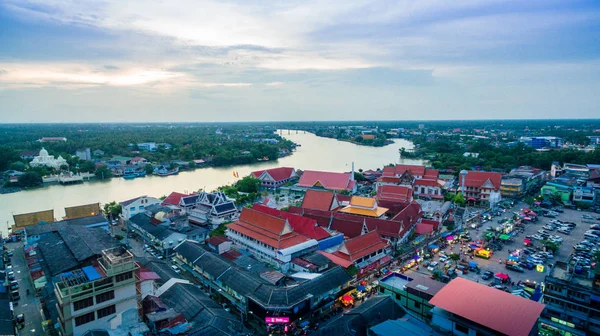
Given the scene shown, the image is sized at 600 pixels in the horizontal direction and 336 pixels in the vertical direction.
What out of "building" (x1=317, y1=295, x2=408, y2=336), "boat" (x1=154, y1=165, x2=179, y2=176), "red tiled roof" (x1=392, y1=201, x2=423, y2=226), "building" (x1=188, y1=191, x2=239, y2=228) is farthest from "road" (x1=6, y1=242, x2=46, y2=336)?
"boat" (x1=154, y1=165, x2=179, y2=176)

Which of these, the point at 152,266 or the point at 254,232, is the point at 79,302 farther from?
the point at 254,232

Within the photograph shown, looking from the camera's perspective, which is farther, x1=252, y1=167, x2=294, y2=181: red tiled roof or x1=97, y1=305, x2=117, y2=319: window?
x1=252, y1=167, x2=294, y2=181: red tiled roof

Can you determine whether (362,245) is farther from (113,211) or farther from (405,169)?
(405,169)

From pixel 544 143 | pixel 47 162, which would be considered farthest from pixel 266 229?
pixel 544 143

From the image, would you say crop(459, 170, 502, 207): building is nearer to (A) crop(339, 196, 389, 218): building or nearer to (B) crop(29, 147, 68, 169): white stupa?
(A) crop(339, 196, 389, 218): building

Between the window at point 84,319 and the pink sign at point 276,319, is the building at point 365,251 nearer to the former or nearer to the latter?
the pink sign at point 276,319

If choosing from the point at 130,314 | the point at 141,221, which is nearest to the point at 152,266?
the point at 130,314
